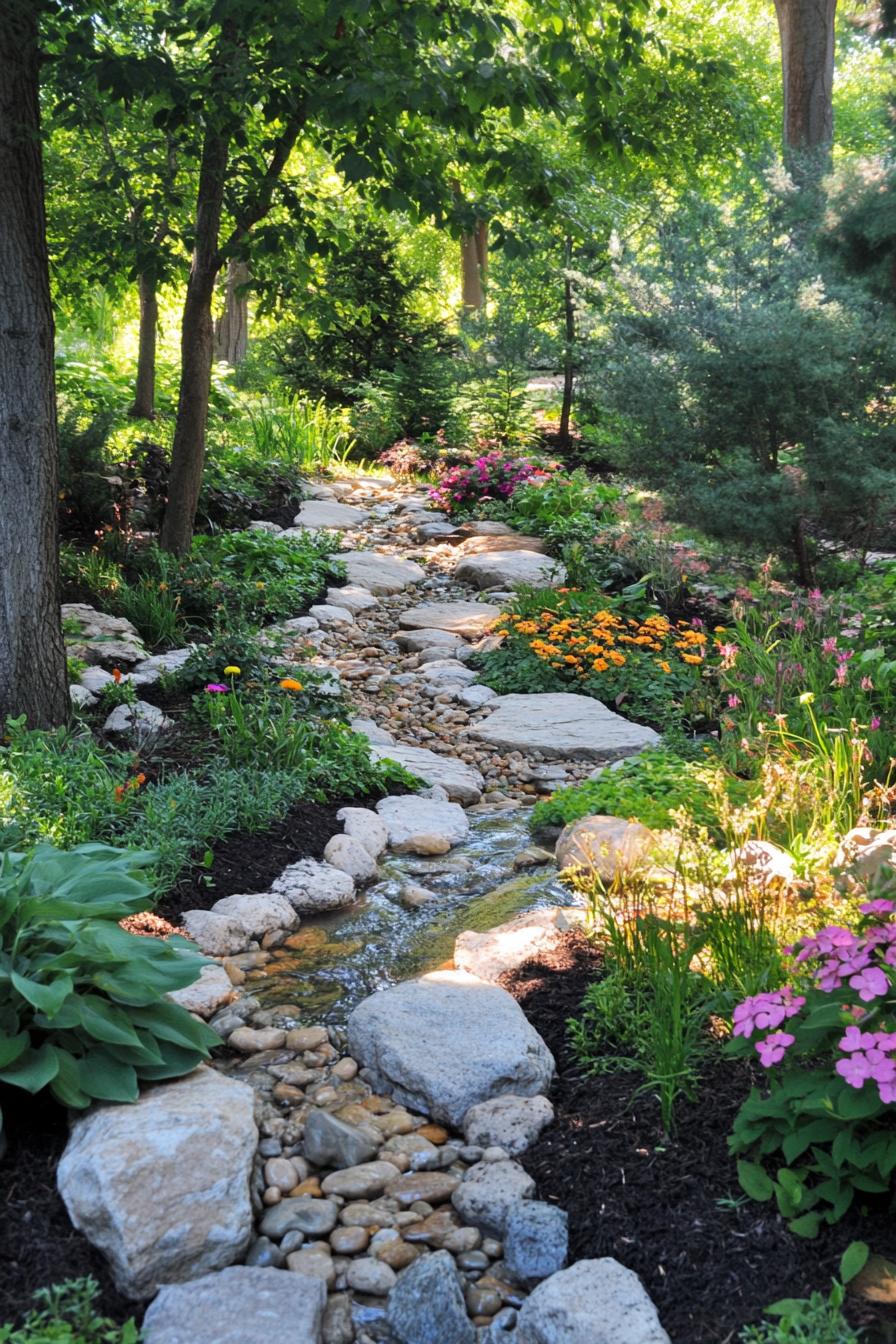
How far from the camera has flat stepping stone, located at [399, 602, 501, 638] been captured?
786 centimetres

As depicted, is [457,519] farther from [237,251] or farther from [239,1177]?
[239,1177]

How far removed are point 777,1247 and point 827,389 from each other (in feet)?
18.7

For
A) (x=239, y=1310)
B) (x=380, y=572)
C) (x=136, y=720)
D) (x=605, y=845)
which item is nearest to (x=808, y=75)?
(x=380, y=572)

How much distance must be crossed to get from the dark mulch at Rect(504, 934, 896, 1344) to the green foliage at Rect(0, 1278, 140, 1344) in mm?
965

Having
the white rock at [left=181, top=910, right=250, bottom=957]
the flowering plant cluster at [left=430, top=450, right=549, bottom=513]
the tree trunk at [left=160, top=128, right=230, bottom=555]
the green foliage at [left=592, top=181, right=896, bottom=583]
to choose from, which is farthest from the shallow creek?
the flowering plant cluster at [left=430, top=450, right=549, bottom=513]

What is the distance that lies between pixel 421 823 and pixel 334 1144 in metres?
2.17

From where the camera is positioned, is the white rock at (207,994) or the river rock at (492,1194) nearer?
the river rock at (492,1194)

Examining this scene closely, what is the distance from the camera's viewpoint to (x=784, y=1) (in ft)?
34.3

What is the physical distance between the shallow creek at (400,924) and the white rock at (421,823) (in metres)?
0.06

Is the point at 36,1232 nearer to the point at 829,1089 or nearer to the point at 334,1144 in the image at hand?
the point at 334,1144

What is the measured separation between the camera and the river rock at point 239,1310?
7.03 ft

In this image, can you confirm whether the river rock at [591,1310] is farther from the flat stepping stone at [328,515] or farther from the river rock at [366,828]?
the flat stepping stone at [328,515]

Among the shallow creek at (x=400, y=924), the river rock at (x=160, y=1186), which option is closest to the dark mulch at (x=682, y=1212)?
the river rock at (x=160, y=1186)

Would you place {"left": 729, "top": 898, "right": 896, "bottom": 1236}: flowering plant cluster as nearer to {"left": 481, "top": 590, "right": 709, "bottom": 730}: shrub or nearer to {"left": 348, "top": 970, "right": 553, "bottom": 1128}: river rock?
{"left": 348, "top": 970, "right": 553, "bottom": 1128}: river rock
